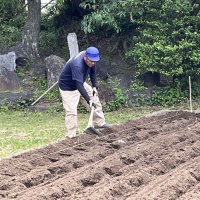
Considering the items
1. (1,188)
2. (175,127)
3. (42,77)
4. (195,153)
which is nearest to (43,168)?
(1,188)

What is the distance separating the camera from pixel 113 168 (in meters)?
7.74

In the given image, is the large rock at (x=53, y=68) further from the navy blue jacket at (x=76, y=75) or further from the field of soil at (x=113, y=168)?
the navy blue jacket at (x=76, y=75)

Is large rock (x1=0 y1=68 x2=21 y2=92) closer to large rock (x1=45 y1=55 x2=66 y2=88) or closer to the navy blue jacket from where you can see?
large rock (x1=45 y1=55 x2=66 y2=88)

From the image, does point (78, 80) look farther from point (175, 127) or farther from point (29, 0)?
point (29, 0)

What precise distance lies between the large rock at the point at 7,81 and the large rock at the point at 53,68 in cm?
91

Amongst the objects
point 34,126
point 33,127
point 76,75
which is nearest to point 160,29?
point 34,126

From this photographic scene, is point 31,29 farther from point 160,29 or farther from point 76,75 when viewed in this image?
point 76,75

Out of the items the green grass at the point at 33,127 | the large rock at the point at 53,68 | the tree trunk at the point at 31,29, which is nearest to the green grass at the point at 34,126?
the green grass at the point at 33,127

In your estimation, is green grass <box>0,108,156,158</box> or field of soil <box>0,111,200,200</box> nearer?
field of soil <box>0,111,200,200</box>

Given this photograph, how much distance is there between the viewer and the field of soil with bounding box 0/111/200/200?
21.3ft

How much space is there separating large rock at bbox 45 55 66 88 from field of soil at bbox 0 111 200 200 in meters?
5.90

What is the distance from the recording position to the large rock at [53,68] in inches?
652

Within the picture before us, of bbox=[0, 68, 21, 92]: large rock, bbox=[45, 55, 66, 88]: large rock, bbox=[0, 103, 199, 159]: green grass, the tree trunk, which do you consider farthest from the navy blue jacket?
the tree trunk

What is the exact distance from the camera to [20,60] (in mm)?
17812
